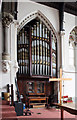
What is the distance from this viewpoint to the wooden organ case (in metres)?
9.09

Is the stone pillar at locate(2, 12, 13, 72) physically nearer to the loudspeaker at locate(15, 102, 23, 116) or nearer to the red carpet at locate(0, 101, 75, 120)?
the loudspeaker at locate(15, 102, 23, 116)

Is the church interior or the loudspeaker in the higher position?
the church interior

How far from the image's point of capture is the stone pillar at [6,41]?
7133 millimetres

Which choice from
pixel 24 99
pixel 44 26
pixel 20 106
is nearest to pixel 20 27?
pixel 44 26

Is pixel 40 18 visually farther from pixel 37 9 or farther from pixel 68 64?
pixel 68 64

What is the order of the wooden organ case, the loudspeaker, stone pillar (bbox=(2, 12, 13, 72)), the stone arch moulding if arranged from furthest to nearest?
the stone arch moulding, the wooden organ case, stone pillar (bbox=(2, 12, 13, 72)), the loudspeaker

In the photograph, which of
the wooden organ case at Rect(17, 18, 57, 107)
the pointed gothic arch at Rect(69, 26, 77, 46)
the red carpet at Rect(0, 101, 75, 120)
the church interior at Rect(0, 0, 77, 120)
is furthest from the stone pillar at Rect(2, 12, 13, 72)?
the pointed gothic arch at Rect(69, 26, 77, 46)

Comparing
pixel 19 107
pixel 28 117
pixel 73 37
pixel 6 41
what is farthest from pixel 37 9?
pixel 28 117

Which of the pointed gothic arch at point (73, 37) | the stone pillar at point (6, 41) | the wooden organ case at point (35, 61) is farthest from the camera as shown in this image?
the pointed gothic arch at point (73, 37)

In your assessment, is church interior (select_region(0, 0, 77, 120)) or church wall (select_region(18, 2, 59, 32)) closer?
church interior (select_region(0, 0, 77, 120))

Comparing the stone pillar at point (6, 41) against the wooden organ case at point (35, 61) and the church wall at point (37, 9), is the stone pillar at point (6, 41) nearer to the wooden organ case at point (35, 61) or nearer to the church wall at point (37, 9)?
the wooden organ case at point (35, 61)

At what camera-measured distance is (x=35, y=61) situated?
9.27 metres

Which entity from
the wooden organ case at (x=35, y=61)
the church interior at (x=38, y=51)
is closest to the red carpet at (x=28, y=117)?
the church interior at (x=38, y=51)

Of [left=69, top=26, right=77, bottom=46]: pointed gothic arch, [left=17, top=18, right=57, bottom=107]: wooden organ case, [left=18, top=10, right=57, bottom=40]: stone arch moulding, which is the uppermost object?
[left=18, top=10, right=57, bottom=40]: stone arch moulding
